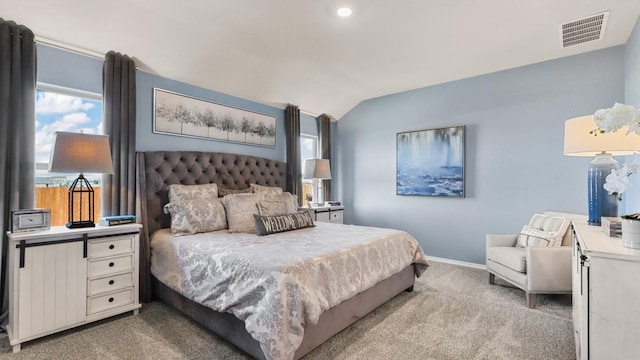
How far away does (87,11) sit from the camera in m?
2.47

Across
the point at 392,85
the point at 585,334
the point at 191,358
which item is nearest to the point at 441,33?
the point at 392,85

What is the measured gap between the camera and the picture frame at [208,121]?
3414 mm

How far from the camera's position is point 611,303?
1341 millimetres

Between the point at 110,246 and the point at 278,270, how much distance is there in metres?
1.69

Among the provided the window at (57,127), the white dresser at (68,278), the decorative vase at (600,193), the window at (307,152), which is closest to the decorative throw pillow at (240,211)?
the white dresser at (68,278)

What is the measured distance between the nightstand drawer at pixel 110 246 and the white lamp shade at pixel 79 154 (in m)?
0.59

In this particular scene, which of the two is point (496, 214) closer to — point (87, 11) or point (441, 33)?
point (441, 33)

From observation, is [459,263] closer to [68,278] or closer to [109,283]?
[109,283]

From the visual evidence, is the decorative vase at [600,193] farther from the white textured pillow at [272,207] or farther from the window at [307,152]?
the window at [307,152]

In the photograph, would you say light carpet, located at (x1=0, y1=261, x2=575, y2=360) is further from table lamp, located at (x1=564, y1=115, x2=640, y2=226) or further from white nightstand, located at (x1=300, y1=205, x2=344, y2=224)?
white nightstand, located at (x1=300, y1=205, x2=344, y2=224)

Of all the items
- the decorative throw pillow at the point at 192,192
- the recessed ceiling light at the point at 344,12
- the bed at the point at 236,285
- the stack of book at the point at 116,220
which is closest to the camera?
the bed at the point at 236,285

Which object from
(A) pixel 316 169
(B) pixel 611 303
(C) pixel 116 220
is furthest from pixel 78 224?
(B) pixel 611 303

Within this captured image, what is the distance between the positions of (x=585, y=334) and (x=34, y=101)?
4.08m

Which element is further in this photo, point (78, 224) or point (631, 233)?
point (78, 224)
